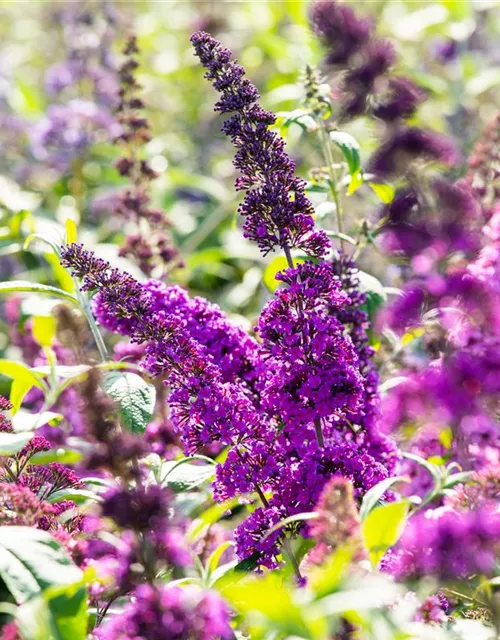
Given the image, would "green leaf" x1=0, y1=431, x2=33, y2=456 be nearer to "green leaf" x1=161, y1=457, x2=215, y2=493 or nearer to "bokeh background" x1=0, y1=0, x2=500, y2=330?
"green leaf" x1=161, y1=457, x2=215, y2=493

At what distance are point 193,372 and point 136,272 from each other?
45.0 inches

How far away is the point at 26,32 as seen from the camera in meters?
6.49

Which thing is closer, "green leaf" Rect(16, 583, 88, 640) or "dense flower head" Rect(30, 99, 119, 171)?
"green leaf" Rect(16, 583, 88, 640)

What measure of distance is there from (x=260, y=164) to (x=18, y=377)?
62cm

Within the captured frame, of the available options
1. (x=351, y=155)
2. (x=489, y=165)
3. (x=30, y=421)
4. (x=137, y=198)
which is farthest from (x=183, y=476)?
(x=137, y=198)

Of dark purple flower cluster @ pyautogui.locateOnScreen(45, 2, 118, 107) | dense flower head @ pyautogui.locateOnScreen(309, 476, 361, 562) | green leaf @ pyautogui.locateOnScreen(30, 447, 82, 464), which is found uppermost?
dark purple flower cluster @ pyautogui.locateOnScreen(45, 2, 118, 107)

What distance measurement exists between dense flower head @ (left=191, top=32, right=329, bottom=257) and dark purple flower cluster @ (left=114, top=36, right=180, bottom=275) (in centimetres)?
114

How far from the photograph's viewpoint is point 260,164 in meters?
1.58

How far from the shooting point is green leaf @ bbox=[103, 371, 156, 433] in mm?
1631

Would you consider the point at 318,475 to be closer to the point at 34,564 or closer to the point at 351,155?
the point at 34,564

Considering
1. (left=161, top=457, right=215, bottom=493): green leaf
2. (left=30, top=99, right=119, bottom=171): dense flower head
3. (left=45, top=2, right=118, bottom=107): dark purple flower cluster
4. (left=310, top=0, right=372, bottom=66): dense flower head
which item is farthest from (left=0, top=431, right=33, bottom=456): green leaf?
(left=45, top=2, right=118, bottom=107): dark purple flower cluster

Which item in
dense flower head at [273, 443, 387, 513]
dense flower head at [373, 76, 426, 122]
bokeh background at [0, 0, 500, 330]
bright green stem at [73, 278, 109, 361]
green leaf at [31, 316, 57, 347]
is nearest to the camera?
dense flower head at [273, 443, 387, 513]

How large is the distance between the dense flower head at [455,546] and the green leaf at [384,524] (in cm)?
11

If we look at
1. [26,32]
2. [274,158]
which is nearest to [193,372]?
[274,158]
